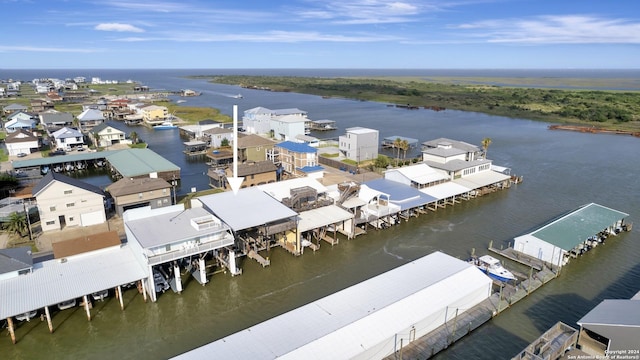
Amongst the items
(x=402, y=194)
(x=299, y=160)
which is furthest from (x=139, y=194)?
(x=402, y=194)

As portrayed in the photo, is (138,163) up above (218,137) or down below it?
below

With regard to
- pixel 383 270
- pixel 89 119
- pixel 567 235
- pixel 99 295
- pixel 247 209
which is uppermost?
pixel 89 119

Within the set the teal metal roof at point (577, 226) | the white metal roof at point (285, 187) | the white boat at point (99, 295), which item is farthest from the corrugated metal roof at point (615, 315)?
the white boat at point (99, 295)

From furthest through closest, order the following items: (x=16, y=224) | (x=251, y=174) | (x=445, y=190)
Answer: (x=251, y=174) → (x=445, y=190) → (x=16, y=224)

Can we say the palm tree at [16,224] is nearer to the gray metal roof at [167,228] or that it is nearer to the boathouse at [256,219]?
the gray metal roof at [167,228]

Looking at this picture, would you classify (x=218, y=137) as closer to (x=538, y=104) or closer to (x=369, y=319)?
(x=369, y=319)

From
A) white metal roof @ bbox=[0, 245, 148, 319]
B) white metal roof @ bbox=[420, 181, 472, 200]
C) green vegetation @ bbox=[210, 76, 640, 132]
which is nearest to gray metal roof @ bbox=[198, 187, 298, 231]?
white metal roof @ bbox=[0, 245, 148, 319]

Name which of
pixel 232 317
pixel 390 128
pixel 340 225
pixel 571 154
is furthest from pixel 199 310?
pixel 390 128
